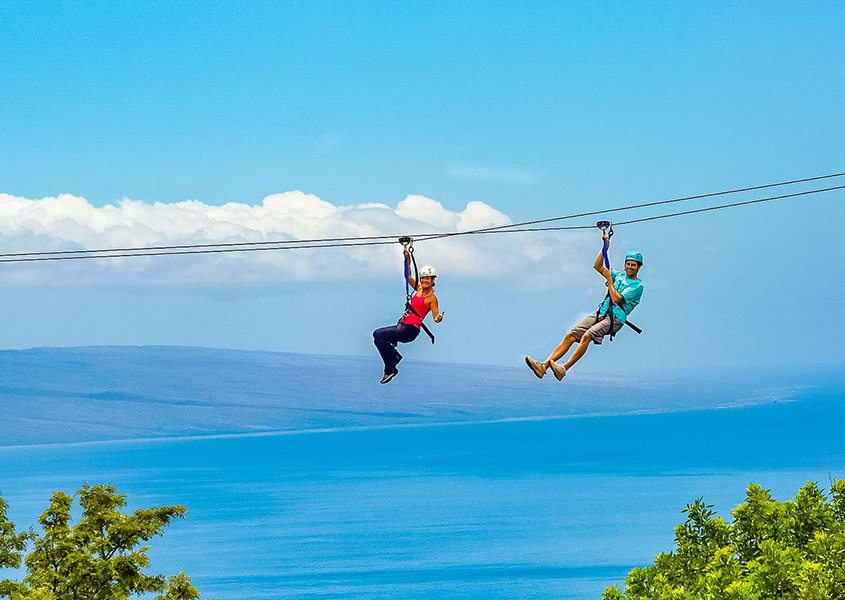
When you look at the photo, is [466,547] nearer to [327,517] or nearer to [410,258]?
[327,517]

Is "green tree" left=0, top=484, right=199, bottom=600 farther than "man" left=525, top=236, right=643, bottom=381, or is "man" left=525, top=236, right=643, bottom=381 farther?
"green tree" left=0, top=484, right=199, bottom=600

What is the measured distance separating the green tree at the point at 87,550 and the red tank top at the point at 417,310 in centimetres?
703

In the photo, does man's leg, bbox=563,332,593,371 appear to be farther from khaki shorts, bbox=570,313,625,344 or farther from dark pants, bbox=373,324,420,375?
dark pants, bbox=373,324,420,375

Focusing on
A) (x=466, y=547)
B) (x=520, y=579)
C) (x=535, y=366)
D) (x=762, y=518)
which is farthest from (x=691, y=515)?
(x=466, y=547)

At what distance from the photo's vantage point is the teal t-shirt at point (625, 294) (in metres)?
16.2

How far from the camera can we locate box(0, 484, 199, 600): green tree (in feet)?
69.1

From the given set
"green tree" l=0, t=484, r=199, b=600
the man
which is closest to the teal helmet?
the man

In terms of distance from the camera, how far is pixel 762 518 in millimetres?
14781

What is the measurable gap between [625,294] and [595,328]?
61 centimetres

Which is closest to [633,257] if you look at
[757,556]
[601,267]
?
[601,267]

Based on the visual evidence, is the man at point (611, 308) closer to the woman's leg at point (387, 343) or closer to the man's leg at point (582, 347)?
the man's leg at point (582, 347)

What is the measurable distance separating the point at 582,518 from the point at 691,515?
168m

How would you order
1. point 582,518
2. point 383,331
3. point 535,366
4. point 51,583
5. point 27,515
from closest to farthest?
1. point 535,366
2. point 383,331
3. point 51,583
4. point 27,515
5. point 582,518

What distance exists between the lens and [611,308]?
16328 millimetres
